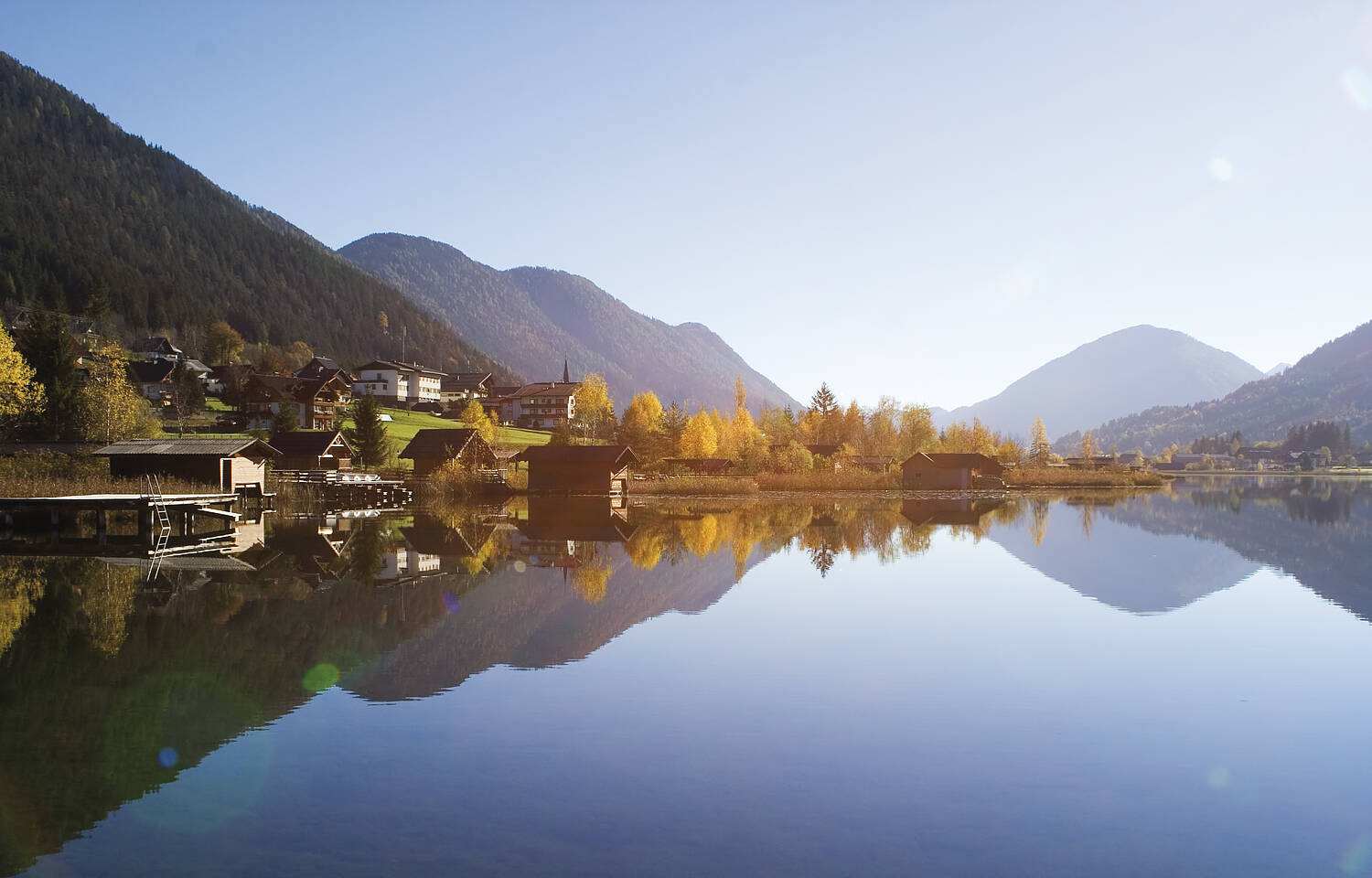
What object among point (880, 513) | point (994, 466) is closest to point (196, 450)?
point (880, 513)

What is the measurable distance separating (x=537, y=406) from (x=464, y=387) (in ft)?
36.4

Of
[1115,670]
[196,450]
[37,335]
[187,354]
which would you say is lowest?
[1115,670]

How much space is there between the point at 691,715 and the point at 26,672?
10415 millimetres

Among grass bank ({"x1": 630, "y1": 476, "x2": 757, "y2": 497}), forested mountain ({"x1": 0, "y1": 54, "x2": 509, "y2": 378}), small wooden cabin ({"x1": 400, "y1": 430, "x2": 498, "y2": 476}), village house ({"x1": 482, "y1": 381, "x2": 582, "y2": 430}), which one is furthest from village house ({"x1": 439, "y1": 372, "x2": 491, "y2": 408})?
grass bank ({"x1": 630, "y1": 476, "x2": 757, "y2": 497})

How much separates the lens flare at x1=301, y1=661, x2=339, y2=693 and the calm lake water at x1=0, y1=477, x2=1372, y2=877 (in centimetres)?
7

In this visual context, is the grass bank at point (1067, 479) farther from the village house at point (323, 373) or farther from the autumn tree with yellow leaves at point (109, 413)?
the autumn tree with yellow leaves at point (109, 413)

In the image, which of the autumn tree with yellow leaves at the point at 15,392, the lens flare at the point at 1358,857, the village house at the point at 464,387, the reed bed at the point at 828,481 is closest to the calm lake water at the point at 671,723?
the lens flare at the point at 1358,857

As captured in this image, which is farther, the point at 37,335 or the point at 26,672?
the point at 37,335

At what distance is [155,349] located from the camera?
101m

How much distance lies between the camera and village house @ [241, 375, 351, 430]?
8181 centimetres

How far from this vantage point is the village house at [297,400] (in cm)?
8181

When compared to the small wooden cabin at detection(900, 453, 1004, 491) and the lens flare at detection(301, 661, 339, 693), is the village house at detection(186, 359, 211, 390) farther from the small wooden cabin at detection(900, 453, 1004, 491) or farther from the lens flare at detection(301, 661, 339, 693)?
the lens flare at detection(301, 661, 339, 693)

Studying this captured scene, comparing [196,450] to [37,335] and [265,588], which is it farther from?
[265,588]

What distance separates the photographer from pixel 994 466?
9162 centimetres
